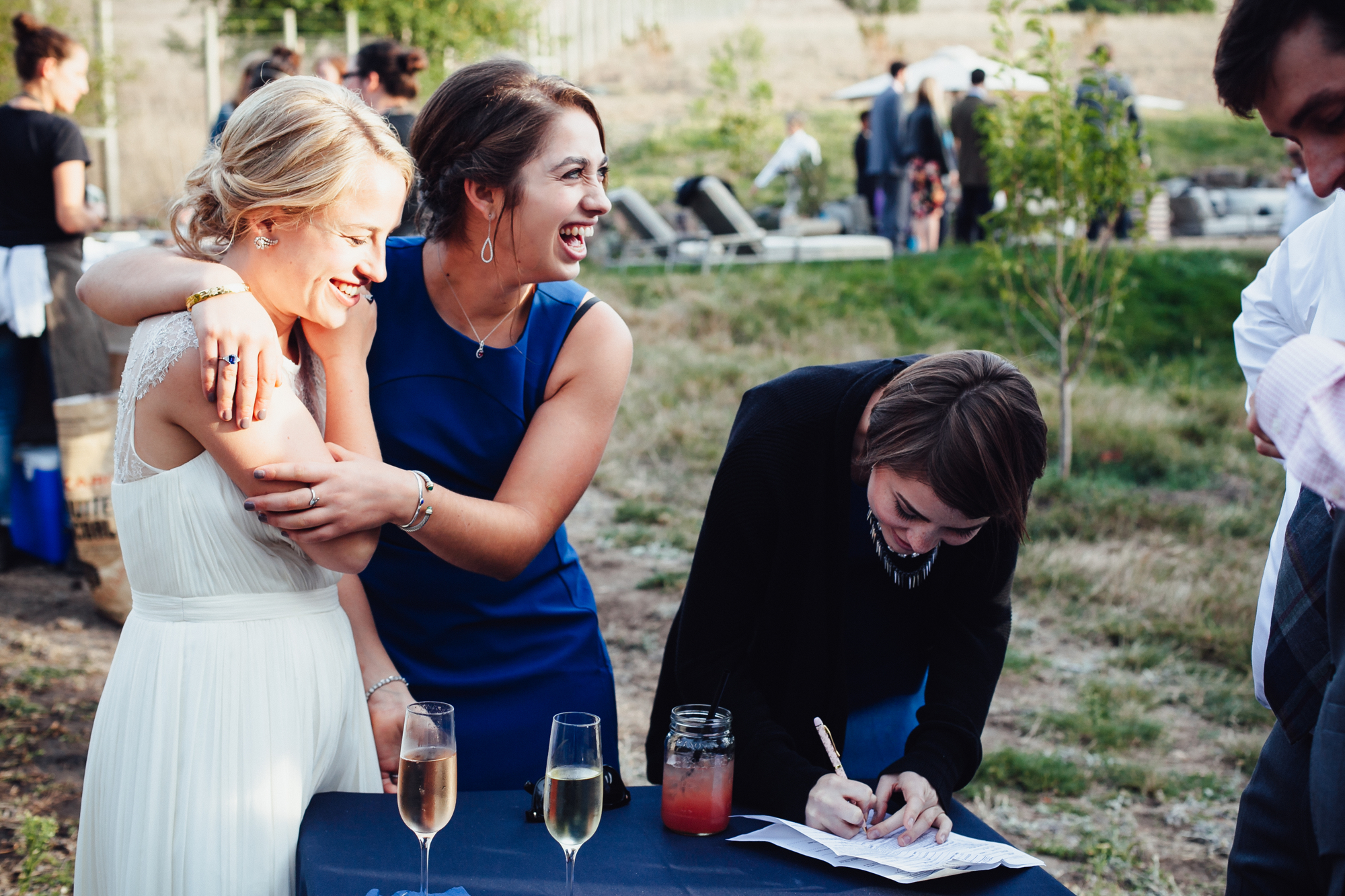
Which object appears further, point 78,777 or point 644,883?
point 78,777

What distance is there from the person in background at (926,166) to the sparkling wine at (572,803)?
10.9 metres

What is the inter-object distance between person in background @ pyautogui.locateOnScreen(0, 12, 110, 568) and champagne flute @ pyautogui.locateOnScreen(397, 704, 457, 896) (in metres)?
4.06

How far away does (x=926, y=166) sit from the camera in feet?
38.5

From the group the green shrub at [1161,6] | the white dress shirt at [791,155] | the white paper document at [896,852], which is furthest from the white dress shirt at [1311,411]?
the green shrub at [1161,6]

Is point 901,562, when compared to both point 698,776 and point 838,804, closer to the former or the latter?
point 838,804

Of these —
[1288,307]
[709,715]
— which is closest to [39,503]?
[709,715]

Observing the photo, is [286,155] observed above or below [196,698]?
above

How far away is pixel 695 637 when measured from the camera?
2.02m

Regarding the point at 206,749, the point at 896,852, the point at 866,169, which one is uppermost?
the point at 866,169

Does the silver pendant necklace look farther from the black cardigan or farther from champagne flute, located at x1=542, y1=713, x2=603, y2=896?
champagne flute, located at x1=542, y1=713, x2=603, y2=896

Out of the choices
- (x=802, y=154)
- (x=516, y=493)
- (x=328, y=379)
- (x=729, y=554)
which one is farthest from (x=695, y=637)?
(x=802, y=154)

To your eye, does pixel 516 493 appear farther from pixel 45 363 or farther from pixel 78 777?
pixel 45 363

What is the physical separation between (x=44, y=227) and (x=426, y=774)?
4299 mm

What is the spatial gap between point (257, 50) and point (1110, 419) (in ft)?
35.7
